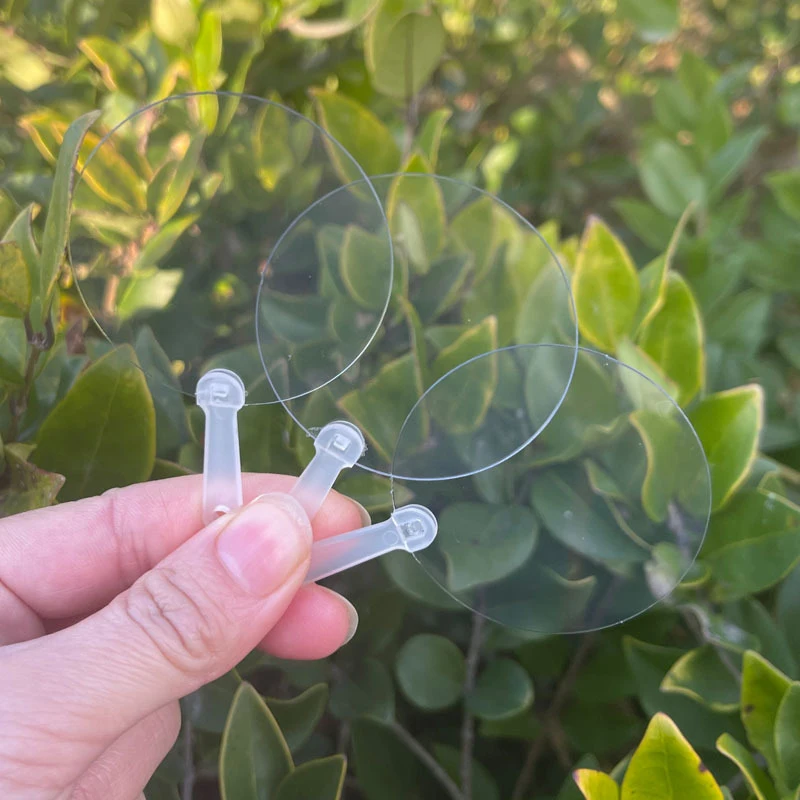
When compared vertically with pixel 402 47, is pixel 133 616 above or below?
below

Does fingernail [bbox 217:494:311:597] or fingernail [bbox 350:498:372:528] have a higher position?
fingernail [bbox 217:494:311:597]

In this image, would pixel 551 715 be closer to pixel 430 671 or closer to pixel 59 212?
pixel 430 671

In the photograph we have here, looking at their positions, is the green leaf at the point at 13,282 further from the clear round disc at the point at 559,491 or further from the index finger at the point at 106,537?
the clear round disc at the point at 559,491

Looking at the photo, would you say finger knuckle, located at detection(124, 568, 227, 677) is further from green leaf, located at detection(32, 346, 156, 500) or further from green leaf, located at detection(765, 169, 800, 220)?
green leaf, located at detection(765, 169, 800, 220)

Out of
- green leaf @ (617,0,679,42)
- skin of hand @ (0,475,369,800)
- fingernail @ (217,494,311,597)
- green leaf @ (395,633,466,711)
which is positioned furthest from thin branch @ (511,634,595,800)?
green leaf @ (617,0,679,42)

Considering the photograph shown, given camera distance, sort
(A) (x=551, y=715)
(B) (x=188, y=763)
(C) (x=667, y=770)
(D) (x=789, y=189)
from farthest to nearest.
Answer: (D) (x=789, y=189) < (A) (x=551, y=715) < (B) (x=188, y=763) < (C) (x=667, y=770)

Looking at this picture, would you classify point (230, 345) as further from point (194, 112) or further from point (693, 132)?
point (693, 132)

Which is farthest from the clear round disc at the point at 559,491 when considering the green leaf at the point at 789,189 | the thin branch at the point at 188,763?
the green leaf at the point at 789,189

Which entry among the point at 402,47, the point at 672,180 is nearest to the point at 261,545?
the point at 402,47
